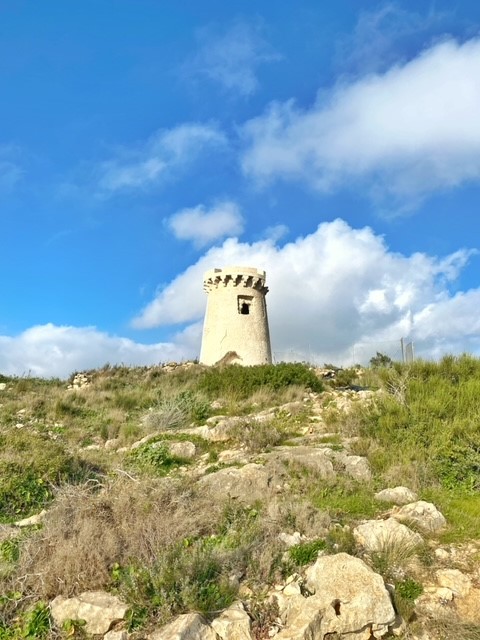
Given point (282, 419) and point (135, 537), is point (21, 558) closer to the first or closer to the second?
point (135, 537)

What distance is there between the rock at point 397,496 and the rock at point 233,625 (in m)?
2.93

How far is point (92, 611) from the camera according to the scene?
4.11 metres

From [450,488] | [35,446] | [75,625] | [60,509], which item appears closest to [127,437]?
[35,446]

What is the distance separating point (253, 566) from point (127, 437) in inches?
290

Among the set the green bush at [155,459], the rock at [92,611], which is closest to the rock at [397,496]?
the green bush at [155,459]

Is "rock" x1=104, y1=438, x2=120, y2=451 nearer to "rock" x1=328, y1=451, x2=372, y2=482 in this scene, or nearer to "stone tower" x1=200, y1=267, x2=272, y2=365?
"rock" x1=328, y1=451, x2=372, y2=482

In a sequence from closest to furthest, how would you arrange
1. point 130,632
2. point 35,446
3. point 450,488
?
point 130,632, point 450,488, point 35,446

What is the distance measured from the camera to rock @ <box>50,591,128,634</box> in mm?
4062

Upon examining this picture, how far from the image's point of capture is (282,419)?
1127 centimetres

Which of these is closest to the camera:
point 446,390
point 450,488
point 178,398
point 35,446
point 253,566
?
point 253,566

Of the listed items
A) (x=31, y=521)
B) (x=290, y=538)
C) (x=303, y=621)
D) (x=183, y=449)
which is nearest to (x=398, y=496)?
(x=290, y=538)

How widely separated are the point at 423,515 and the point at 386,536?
0.88 meters

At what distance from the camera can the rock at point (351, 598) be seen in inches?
160

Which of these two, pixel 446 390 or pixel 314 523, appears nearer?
pixel 314 523
